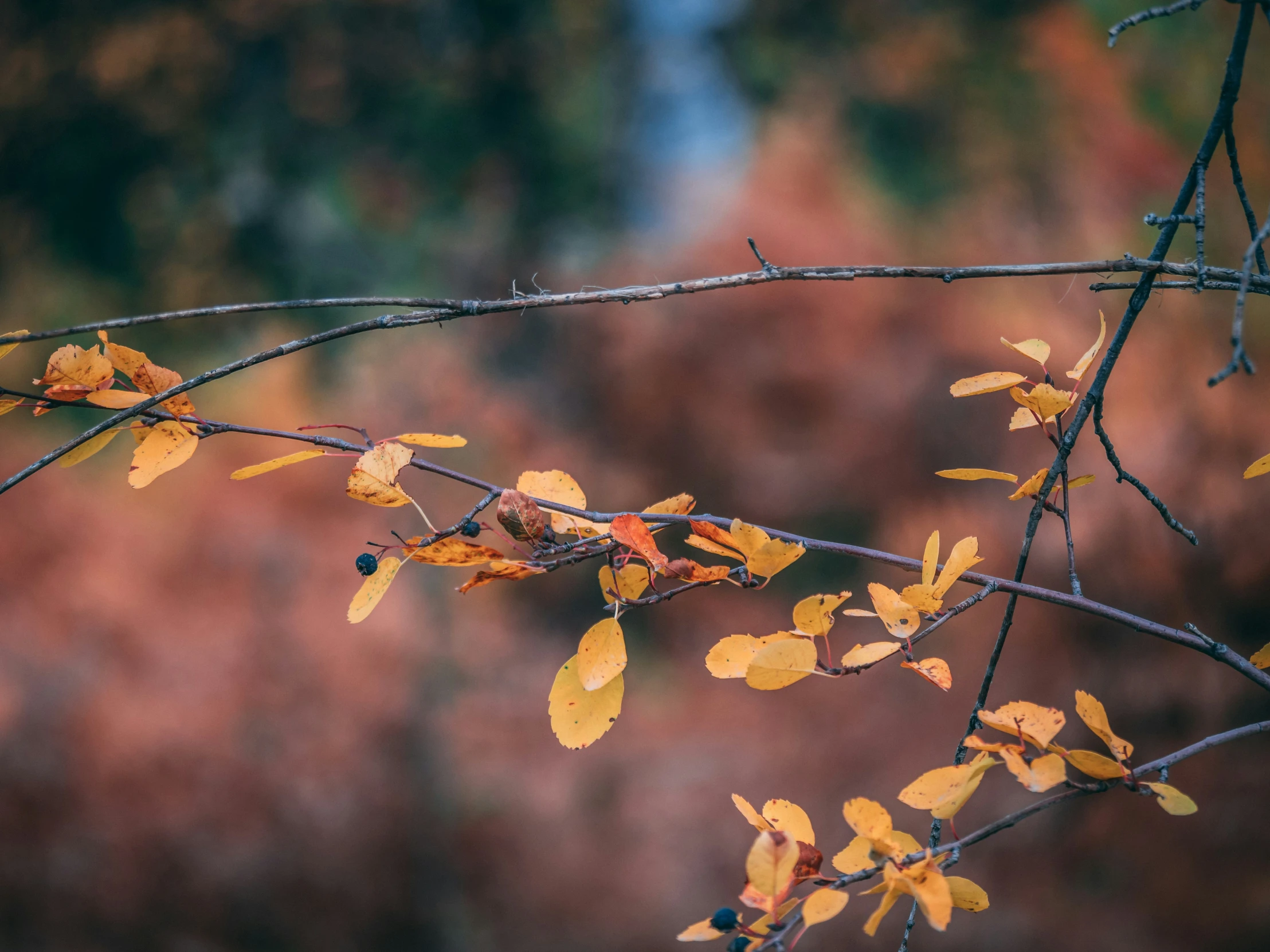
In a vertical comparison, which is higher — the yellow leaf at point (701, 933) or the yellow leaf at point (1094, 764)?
the yellow leaf at point (1094, 764)

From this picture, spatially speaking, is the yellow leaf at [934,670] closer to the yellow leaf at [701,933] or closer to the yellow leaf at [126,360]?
the yellow leaf at [701,933]

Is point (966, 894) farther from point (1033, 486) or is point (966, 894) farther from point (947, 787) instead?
point (1033, 486)

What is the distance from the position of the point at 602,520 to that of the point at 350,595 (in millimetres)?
1425

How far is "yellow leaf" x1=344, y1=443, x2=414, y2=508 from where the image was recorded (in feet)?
1.12

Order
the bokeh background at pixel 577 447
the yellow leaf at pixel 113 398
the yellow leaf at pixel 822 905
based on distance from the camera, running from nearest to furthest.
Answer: the yellow leaf at pixel 822 905, the yellow leaf at pixel 113 398, the bokeh background at pixel 577 447

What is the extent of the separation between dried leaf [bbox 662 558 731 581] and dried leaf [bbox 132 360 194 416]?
25 cm

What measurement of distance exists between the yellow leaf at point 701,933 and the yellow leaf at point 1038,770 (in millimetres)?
131

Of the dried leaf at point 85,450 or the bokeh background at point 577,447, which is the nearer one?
the dried leaf at point 85,450

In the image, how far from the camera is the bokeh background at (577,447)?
4.53 ft

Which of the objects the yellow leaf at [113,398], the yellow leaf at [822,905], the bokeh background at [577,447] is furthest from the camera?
the bokeh background at [577,447]

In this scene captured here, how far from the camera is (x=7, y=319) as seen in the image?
1.79 metres

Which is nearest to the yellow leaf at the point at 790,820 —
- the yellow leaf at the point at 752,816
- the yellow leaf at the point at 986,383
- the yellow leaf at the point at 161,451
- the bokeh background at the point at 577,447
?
the yellow leaf at the point at 752,816

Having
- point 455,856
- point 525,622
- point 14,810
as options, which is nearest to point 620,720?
point 525,622

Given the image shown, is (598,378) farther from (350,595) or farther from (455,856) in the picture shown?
(455,856)
